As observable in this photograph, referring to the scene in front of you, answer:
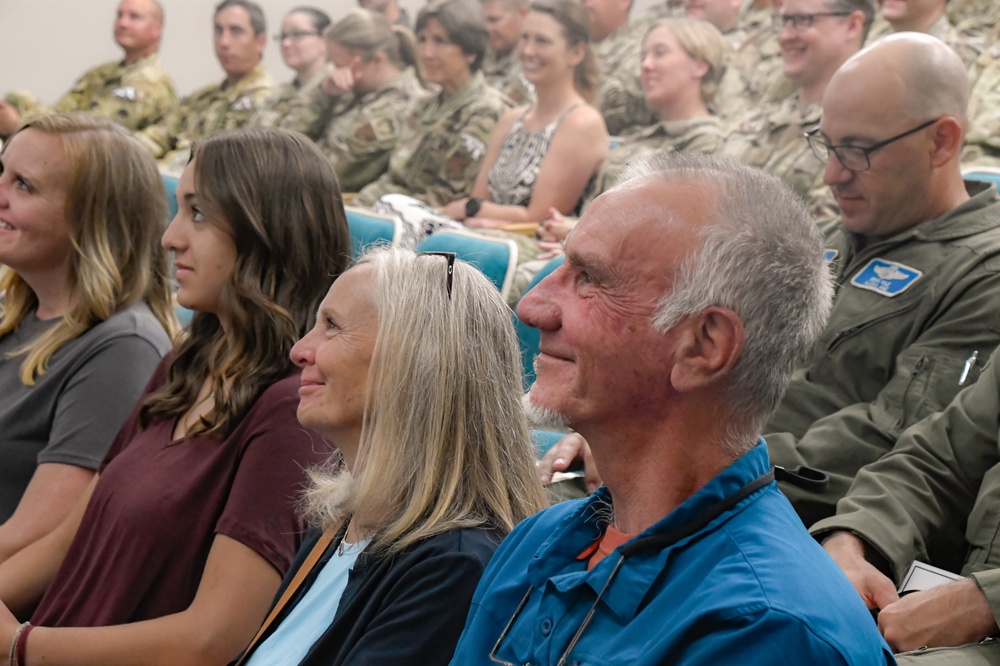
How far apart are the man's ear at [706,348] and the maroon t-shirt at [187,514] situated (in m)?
0.76

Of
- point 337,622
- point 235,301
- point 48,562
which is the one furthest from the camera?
point 48,562

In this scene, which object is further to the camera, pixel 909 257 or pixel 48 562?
pixel 909 257

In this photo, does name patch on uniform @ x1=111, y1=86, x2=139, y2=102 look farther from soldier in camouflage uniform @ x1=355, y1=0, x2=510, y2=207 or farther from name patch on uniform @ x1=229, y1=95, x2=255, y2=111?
soldier in camouflage uniform @ x1=355, y1=0, x2=510, y2=207

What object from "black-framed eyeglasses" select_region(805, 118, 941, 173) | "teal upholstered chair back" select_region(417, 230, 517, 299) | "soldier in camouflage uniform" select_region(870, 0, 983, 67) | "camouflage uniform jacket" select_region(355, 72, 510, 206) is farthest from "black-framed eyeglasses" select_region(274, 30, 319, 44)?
"black-framed eyeglasses" select_region(805, 118, 941, 173)

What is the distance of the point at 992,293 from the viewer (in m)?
1.84

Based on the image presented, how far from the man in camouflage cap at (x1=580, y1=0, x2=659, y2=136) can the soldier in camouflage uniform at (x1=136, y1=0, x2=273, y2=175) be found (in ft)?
6.57

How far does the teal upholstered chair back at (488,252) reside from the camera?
2412 mm

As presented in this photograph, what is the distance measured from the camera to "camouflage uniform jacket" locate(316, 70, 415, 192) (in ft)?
16.9

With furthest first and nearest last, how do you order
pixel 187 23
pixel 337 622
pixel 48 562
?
pixel 187 23 → pixel 48 562 → pixel 337 622

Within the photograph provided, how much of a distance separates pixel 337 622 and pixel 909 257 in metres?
1.21

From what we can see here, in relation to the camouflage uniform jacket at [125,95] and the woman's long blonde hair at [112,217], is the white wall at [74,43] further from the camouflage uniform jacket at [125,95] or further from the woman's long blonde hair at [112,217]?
the woman's long blonde hair at [112,217]

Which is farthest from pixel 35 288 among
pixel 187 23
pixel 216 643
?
pixel 187 23

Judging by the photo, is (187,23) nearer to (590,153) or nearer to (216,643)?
(590,153)

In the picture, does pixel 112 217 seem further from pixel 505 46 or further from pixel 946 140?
pixel 505 46
